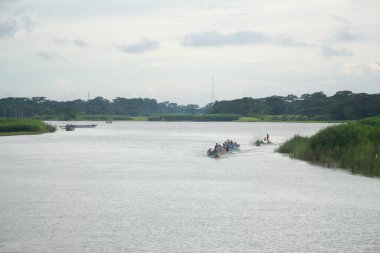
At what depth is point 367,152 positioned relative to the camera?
147 feet

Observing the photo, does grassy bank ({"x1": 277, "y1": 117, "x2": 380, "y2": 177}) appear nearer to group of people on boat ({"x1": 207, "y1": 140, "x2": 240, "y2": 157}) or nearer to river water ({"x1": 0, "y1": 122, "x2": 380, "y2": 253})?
river water ({"x1": 0, "y1": 122, "x2": 380, "y2": 253})

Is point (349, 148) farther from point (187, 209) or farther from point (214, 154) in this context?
point (214, 154)

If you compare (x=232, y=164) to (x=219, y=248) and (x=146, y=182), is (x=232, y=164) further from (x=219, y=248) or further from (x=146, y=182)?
(x=219, y=248)

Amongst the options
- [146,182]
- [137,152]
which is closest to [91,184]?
[146,182]

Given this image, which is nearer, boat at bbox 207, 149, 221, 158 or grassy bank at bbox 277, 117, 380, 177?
grassy bank at bbox 277, 117, 380, 177

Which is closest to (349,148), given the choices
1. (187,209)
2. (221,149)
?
(187,209)

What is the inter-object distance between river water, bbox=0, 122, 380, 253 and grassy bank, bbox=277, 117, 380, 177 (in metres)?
1.28

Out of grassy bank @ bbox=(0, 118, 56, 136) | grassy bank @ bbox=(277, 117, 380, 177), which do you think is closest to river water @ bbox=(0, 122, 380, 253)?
grassy bank @ bbox=(277, 117, 380, 177)

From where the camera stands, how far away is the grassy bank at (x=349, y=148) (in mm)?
44500

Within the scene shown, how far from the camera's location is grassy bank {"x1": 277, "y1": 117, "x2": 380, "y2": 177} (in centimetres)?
4450

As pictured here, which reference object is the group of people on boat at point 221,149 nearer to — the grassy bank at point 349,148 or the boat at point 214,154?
the boat at point 214,154

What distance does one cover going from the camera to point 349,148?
47.6 metres

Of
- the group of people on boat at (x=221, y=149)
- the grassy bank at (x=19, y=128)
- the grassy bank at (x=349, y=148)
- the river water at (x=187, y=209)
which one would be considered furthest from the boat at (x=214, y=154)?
the grassy bank at (x=19, y=128)

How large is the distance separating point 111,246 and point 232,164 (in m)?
35.8
